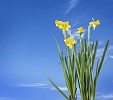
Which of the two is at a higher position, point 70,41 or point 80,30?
point 80,30

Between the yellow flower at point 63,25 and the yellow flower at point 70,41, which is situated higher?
the yellow flower at point 63,25

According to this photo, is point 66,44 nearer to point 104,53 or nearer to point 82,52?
point 82,52

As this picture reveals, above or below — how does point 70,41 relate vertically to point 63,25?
below

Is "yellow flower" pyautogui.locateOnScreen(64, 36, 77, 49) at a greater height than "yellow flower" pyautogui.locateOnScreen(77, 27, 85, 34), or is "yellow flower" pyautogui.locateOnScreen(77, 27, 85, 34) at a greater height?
"yellow flower" pyautogui.locateOnScreen(77, 27, 85, 34)

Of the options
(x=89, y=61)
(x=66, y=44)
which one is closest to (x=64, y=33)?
(x=66, y=44)

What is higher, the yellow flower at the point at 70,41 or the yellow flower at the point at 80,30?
the yellow flower at the point at 80,30

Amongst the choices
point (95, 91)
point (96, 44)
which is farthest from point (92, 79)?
point (96, 44)

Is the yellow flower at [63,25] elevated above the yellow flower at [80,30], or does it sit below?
above

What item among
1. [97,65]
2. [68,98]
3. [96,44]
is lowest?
[68,98]

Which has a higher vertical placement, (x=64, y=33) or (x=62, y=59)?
(x=64, y=33)

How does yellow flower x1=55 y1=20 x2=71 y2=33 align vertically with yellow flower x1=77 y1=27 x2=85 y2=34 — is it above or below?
above

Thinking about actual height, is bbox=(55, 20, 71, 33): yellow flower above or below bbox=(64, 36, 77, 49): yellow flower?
above
